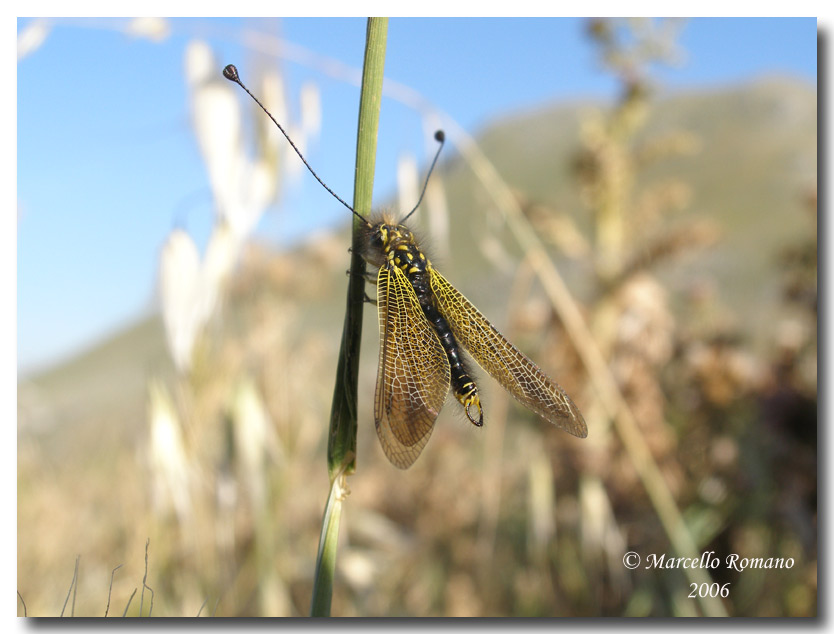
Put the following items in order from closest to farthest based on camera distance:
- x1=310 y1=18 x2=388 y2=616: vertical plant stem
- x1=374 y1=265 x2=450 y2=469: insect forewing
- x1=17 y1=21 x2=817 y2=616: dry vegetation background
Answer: x1=310 y1=18 x2=388 y2=616: vertical plant stem
x1=374 y1=265 x2=450 y2=469: insect forewing
x1=17 y1=21 x2=817 y2=616: dry vegetation background

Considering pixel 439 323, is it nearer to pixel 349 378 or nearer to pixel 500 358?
pixel 500 358

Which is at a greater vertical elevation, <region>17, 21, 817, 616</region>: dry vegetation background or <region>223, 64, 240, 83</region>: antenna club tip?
<region>223, 64, 240, 83</region>: antenna club tip

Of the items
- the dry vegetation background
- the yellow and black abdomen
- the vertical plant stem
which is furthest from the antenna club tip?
the dry vegetation background

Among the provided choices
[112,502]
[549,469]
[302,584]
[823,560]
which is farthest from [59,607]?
[823,560]

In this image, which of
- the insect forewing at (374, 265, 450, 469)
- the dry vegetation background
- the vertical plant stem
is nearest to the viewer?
the vertical plant stem

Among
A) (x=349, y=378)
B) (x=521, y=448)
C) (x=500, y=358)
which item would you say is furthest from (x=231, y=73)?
(x=521, y=448)

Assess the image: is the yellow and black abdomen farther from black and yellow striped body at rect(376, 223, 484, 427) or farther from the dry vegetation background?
the dry vegetation background

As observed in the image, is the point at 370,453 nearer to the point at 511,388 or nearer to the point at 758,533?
the point at 758,533
